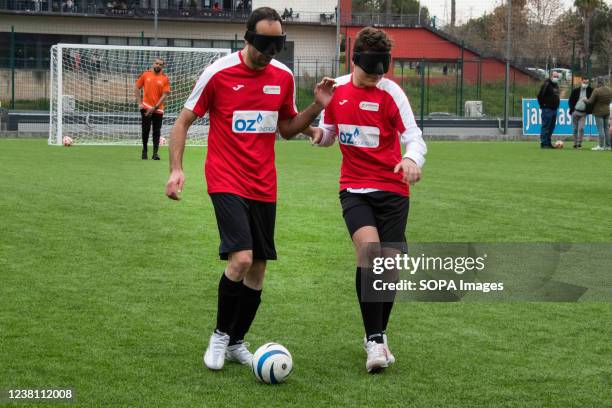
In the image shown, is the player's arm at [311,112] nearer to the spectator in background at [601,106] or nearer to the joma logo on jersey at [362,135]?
the joma logo on jersey at [362,135]

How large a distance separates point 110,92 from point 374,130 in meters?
26.5

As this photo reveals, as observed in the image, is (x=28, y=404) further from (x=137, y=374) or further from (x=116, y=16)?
(x=116, y=16)

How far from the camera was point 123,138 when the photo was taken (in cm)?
3042

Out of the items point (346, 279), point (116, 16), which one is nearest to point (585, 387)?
point (346, 279)

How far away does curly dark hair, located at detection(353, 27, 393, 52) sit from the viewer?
585 centimetres

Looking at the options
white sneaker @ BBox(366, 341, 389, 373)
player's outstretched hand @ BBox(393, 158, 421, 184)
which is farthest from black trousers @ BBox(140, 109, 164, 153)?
white sneaker @ BBox(366, 341, 389, 373)

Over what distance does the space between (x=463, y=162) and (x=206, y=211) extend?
1121cm

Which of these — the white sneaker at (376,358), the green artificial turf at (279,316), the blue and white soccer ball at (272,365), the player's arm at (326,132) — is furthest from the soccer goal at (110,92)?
the blue and white soccer ball at (272,365)

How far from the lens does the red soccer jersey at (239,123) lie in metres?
5.67

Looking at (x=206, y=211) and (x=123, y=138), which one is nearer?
(x=206, y=211)

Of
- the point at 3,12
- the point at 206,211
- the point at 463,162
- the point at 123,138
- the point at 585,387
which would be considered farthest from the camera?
the point at 3,12

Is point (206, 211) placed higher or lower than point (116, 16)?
lower

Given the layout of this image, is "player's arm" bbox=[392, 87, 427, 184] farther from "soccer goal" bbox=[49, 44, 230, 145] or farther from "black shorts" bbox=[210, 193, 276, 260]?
"soccer goal" bbox=[49, 44, 230, 145]

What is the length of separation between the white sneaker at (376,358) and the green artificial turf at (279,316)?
64mm
